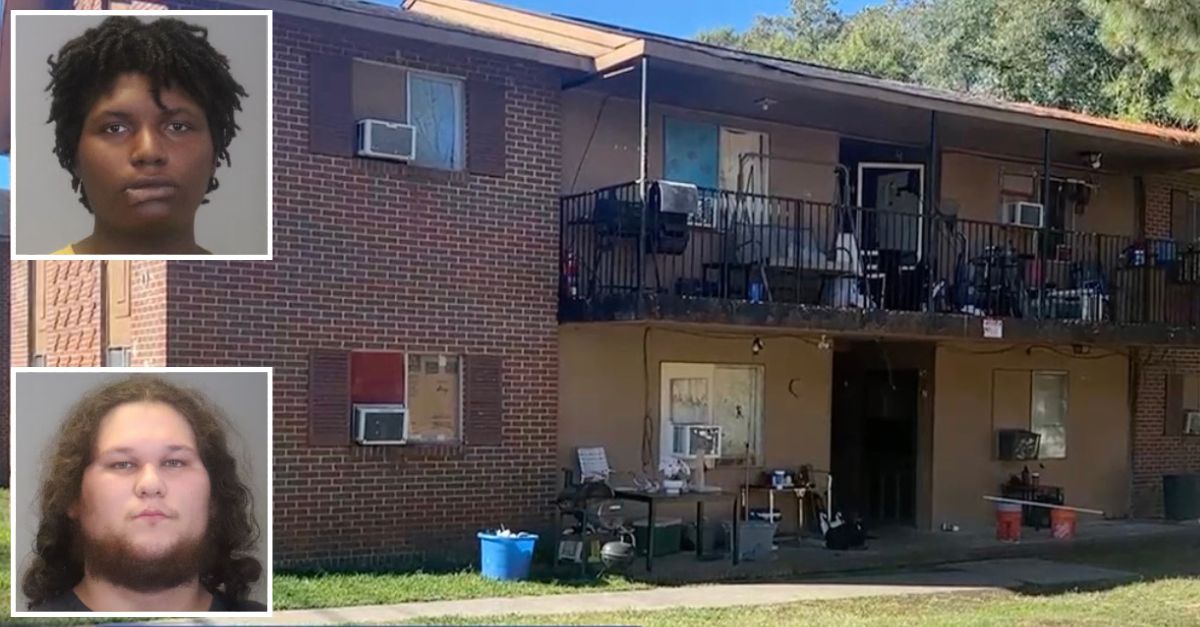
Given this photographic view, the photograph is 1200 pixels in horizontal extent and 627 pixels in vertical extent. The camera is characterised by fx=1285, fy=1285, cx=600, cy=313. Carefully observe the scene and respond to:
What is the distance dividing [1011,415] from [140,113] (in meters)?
13.2

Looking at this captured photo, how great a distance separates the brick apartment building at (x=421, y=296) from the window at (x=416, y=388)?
0.07ft

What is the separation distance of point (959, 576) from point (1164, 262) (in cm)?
666

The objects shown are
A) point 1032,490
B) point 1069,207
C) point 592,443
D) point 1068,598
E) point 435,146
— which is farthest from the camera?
point 1069,207

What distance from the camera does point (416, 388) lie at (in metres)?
11.9

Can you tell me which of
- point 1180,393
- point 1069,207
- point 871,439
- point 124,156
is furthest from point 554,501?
point 1180,393

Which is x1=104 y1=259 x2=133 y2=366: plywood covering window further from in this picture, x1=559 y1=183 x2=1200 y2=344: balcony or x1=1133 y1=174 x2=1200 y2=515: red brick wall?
x1=1133 y1=174 x2=1200 y2=515: red brick wall

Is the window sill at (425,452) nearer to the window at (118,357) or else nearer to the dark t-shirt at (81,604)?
the window at (118,357)

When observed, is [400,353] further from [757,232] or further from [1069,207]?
[1069,207]

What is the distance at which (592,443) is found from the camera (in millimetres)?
13070

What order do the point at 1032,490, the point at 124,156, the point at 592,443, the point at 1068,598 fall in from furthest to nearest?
the point at 1032,490 → the point at 592,443 → the point at 1068,598 → the point at 124,156

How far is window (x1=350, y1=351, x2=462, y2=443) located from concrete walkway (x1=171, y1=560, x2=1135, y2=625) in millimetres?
2231

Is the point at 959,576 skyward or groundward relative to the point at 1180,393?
groundward

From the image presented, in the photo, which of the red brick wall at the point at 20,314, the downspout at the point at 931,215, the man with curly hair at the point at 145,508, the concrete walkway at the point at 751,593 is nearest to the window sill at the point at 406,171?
the concrete walkway at the point at 751,593

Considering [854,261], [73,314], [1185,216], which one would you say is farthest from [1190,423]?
[73,314]
